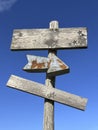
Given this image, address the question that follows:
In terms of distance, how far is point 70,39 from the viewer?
6852 mm

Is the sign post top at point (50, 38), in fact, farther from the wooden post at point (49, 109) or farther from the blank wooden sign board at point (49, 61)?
the wooden post at point (49, 109)

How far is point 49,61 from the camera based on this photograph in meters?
6.70

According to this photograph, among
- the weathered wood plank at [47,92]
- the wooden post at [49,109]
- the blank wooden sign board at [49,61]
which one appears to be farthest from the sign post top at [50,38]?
the weathered wood plank at [47,92]

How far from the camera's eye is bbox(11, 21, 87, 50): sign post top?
6805 millimetres

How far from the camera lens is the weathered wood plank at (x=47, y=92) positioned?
6.45 meters

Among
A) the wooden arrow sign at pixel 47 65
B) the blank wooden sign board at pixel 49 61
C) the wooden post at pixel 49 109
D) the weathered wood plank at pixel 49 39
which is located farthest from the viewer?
the weathered wood plank at pixel 49 39

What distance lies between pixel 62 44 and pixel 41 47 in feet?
1.34

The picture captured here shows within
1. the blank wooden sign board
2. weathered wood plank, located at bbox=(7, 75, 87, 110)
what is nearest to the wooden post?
the blank wooden sign board

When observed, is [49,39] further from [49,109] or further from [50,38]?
[49,109]

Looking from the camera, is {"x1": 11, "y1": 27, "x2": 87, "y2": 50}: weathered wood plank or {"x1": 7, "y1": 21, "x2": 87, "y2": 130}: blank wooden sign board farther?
{"x1": 11, "y1": 27, "x2": 87, "y2": 50}: weathered wood plank

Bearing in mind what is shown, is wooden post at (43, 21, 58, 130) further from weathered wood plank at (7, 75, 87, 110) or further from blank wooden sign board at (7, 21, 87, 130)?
weathered wood plank at (7, 75, 87, 110)

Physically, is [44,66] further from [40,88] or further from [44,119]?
[44,119]

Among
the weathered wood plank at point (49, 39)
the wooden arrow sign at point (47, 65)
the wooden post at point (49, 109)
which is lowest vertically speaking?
the wooden post at point (49, 109)

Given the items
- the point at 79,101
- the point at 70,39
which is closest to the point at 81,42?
the point at 70,39
